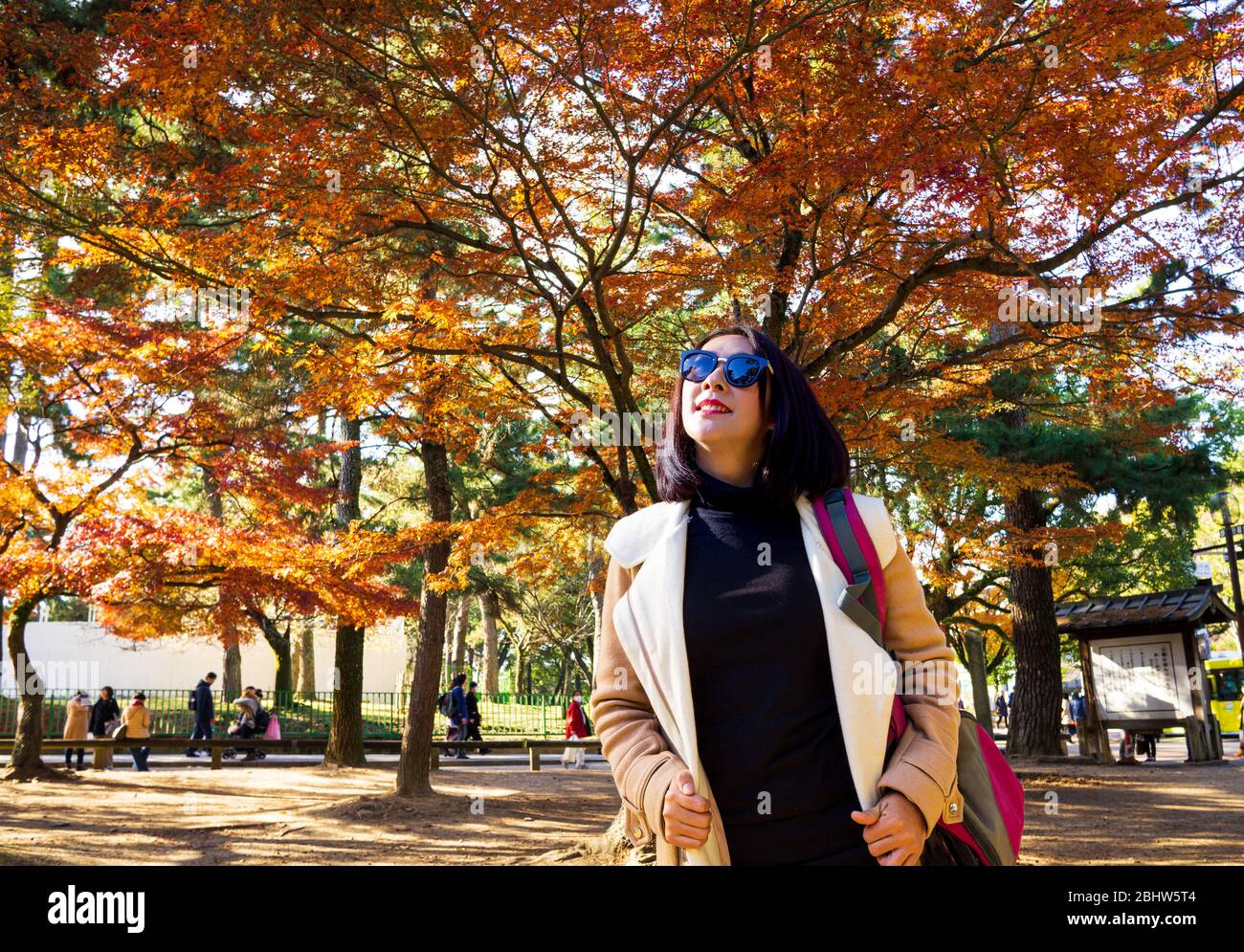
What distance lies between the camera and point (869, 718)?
1.77 m

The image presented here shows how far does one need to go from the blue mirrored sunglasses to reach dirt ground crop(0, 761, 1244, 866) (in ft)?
21.9

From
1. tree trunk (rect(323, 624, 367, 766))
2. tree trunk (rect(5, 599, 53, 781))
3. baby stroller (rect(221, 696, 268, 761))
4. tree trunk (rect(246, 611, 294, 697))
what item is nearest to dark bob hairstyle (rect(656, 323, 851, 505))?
tree trunk (rect(323, 624, 367, 766))

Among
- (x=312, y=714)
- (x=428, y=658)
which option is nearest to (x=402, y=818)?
(x=428, y=658)

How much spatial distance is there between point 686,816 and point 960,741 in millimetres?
601

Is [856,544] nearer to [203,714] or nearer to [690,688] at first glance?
[690,688]

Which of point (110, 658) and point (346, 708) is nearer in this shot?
point (346, 708)

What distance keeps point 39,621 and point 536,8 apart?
36.0 m

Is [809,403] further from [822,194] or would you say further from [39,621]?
[39,621]

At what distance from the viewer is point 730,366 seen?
83.0 inches

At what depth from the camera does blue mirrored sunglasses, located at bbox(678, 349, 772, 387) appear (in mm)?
2104

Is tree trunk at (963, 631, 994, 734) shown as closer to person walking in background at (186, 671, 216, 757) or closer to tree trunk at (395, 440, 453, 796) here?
tree trunk at (395, 440, 453, 796)

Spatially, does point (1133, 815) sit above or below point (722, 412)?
below

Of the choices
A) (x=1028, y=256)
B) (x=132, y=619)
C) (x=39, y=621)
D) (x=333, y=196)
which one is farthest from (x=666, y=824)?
(x=39, y=621)

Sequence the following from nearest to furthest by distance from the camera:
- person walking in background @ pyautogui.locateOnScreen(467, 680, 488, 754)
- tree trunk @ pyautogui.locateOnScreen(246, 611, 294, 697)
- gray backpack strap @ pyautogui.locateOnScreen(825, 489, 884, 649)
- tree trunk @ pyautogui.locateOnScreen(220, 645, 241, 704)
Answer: gray backpack strap @ pyautogui.locateOnScreen(825, 489, 884, 649) < person walking in background @ pyautogui.locateOnScreen(467, 680, 488, 754) < tree trunk @ pyautogui.locateOnScreen(246, 611, 294, 697) < tree trunk @ pyautogui.locateOnScreen(220, 645, 241, 704)
